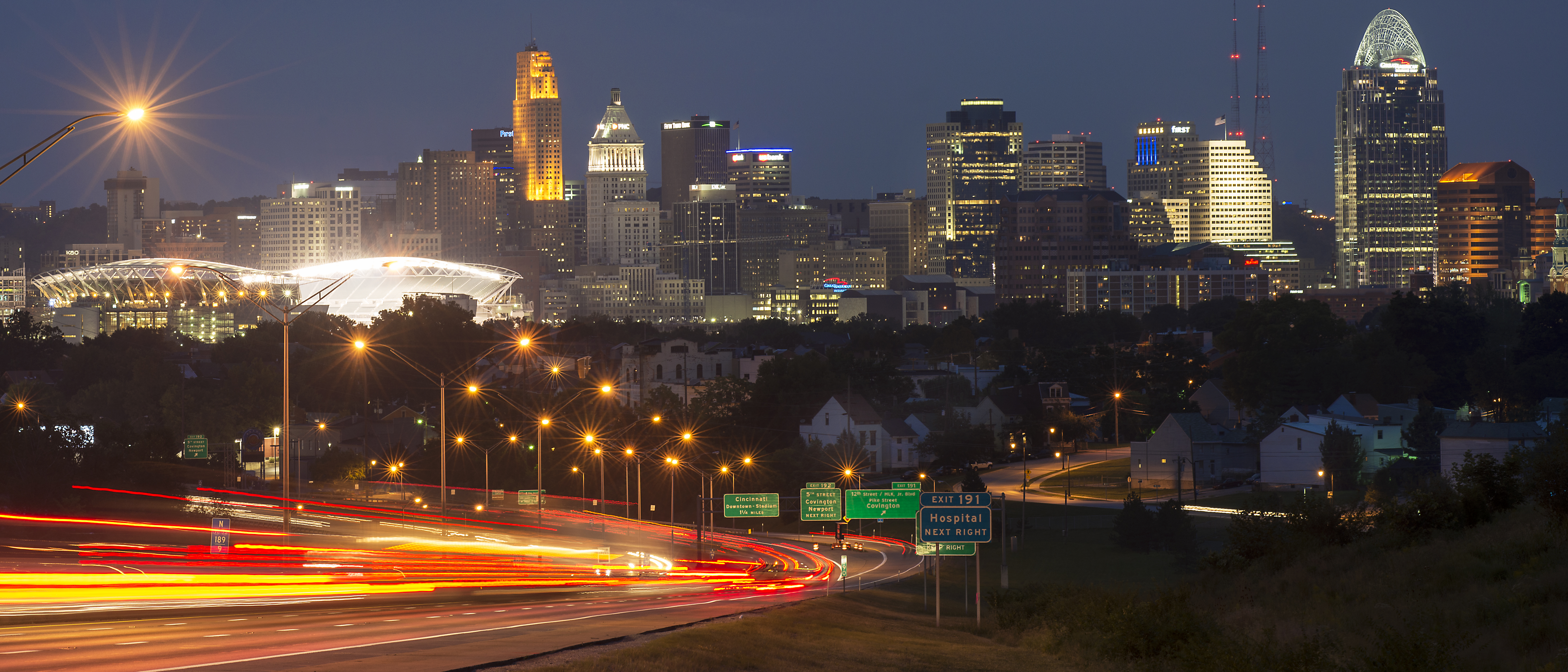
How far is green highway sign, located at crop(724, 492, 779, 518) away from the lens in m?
56.8

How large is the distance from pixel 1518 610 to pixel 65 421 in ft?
270

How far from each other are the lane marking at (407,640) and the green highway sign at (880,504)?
15751 mm

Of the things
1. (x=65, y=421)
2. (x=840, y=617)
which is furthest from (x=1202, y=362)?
(x=840, y=617)

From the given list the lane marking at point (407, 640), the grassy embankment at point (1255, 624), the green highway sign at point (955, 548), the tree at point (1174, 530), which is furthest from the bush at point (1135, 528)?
the lane marking at point (407, 640)

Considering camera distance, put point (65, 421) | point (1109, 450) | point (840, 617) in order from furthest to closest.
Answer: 1. point (1109, 450)
2. point (65, 421)
3. point (840, 617)

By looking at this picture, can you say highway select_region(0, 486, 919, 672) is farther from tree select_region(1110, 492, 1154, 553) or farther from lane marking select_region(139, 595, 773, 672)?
tree select_region(1110, 492, 1154, 553)

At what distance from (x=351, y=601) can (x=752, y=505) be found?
25117 mm

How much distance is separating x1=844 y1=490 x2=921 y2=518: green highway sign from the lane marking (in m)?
15.8

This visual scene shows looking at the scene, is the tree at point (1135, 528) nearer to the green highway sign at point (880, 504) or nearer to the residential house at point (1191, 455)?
the green highway sign at point (880, 504)

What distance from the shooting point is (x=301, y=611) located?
3092 centimetres

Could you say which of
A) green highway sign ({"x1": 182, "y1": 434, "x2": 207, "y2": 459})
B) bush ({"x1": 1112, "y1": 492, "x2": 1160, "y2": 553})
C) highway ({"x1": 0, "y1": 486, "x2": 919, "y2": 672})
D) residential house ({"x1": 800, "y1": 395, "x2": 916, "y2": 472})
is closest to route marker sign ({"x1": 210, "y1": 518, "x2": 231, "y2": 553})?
highway ({"x1": 0, "y1": 486, "x2": 919, "y2": 672})

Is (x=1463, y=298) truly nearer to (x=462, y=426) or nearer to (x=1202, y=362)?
(x=1202, y=362)

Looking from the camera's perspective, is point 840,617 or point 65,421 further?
point 65,421

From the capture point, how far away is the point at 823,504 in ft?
179
